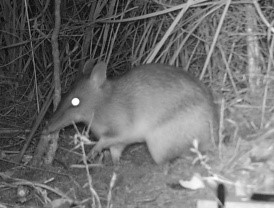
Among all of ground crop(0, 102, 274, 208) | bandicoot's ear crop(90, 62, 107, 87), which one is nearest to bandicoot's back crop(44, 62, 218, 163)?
bandicoot's ear crop(90, 62, 107, 87)

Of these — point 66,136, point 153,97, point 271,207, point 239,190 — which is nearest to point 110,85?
point 153,97

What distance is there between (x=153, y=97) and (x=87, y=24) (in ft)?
4.44

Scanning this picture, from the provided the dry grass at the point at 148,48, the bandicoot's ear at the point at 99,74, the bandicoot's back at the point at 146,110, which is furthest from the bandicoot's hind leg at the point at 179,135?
the bandicoot's ear at the point at 99,74

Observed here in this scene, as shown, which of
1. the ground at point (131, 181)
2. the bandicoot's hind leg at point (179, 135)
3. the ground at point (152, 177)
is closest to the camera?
the ground at point (152, 177)

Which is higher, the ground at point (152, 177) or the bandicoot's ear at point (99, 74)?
the bandicoot's ear at point (99, 74)

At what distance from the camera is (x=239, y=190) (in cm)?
374

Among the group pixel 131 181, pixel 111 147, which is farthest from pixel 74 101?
pixel 131 181

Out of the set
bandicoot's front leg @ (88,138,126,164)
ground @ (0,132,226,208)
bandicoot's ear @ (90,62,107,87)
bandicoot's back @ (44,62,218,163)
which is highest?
bandicoot's ear @ (90,62,107,87)

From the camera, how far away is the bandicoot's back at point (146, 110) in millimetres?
4953

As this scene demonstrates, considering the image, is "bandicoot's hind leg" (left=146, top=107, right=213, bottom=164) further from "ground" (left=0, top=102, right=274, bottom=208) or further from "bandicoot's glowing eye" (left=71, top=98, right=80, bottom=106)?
"bandicoot's glowing eye" (left=71, top=98, right=80, bottom=106)

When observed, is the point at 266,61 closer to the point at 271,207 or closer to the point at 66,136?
the point at 66,136

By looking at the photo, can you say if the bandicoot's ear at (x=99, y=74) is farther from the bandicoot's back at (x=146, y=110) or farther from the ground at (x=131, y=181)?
the ground at (x=131, y=181)

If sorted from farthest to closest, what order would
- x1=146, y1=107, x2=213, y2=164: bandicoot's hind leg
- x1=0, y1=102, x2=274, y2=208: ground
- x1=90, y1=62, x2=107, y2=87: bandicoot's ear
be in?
x1=90, y1=62, x2=107, y2=87: bandicoot's ear
x1=146, y1=107, x2=213, y2=164: bandicoot's hind leg
x1=0, y1=102, x2=274, y2=208: ground

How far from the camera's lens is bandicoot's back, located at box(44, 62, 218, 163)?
4953mm
